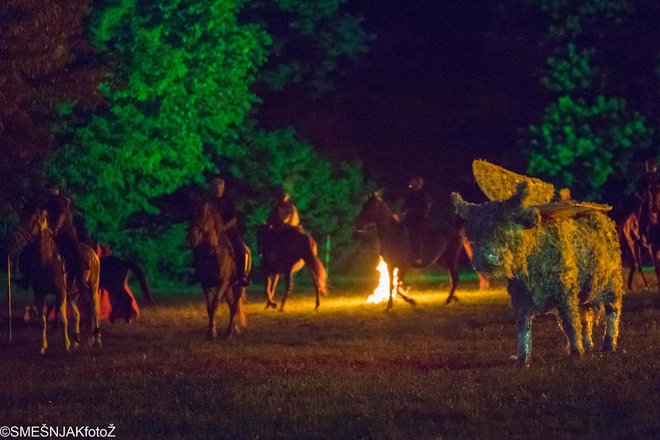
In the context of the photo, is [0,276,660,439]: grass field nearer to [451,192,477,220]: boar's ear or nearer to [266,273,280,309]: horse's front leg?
[451,192,477,220]: boar's ear

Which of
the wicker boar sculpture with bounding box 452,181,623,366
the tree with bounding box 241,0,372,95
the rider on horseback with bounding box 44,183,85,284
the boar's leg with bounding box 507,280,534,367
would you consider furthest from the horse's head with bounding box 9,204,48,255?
the tree with bounding box 241,0,372,95

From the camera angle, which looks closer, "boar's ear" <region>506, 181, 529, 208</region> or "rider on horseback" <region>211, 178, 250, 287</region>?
"boar's ear" <region>506, 181, 529, 208</region>

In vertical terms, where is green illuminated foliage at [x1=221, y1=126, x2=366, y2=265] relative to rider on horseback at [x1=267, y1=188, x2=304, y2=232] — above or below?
above

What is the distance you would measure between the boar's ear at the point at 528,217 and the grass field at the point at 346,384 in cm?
156

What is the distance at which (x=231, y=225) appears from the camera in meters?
20.4

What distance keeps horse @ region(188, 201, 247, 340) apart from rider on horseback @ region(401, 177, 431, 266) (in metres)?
6.14

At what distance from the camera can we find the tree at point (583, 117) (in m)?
38.9

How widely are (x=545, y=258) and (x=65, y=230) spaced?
7534mm

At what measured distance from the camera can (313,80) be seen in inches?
1626

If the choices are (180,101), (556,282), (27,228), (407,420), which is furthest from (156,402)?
(180,101)

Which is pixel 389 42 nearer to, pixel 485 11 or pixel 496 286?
pixel 485 11

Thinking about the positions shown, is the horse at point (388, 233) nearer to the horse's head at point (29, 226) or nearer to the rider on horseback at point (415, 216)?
the rider on horseback at point (415, 216)

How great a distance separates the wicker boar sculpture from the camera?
1401 centimetres

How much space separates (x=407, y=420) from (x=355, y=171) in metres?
29.2
